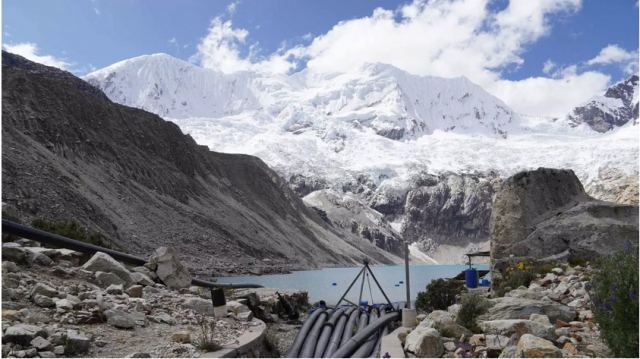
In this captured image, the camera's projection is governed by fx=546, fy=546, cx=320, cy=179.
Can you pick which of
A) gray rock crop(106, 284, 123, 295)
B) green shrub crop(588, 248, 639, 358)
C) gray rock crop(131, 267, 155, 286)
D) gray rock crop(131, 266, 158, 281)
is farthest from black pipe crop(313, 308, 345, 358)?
green shrub crop(588, 248, 639, 358)

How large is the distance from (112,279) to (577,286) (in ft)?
36.1

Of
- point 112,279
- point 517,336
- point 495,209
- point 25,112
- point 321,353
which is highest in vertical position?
point 25,112

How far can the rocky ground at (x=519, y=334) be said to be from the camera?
8.23 metres

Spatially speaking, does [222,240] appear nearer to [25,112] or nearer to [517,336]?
[25,112]

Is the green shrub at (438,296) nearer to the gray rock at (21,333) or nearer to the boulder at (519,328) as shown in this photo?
the boulder at (519,328)

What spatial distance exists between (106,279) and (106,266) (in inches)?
28.8

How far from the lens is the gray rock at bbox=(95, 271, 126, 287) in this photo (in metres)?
12.5

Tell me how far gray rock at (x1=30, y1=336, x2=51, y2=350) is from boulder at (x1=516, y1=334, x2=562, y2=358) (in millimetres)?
6798

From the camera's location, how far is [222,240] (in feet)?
254

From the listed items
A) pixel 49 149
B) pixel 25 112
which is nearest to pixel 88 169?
pixel 49 149

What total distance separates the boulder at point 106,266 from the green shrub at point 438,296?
11.1m

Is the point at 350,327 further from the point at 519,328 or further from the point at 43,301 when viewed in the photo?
the point at 43,301

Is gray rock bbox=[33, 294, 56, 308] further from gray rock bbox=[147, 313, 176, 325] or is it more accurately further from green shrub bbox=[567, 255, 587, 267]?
green shrub bbox=[567, 255, 587, 267]

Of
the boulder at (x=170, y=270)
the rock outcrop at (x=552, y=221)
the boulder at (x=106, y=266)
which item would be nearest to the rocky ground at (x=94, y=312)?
the boulder at (x=106, y=266)
